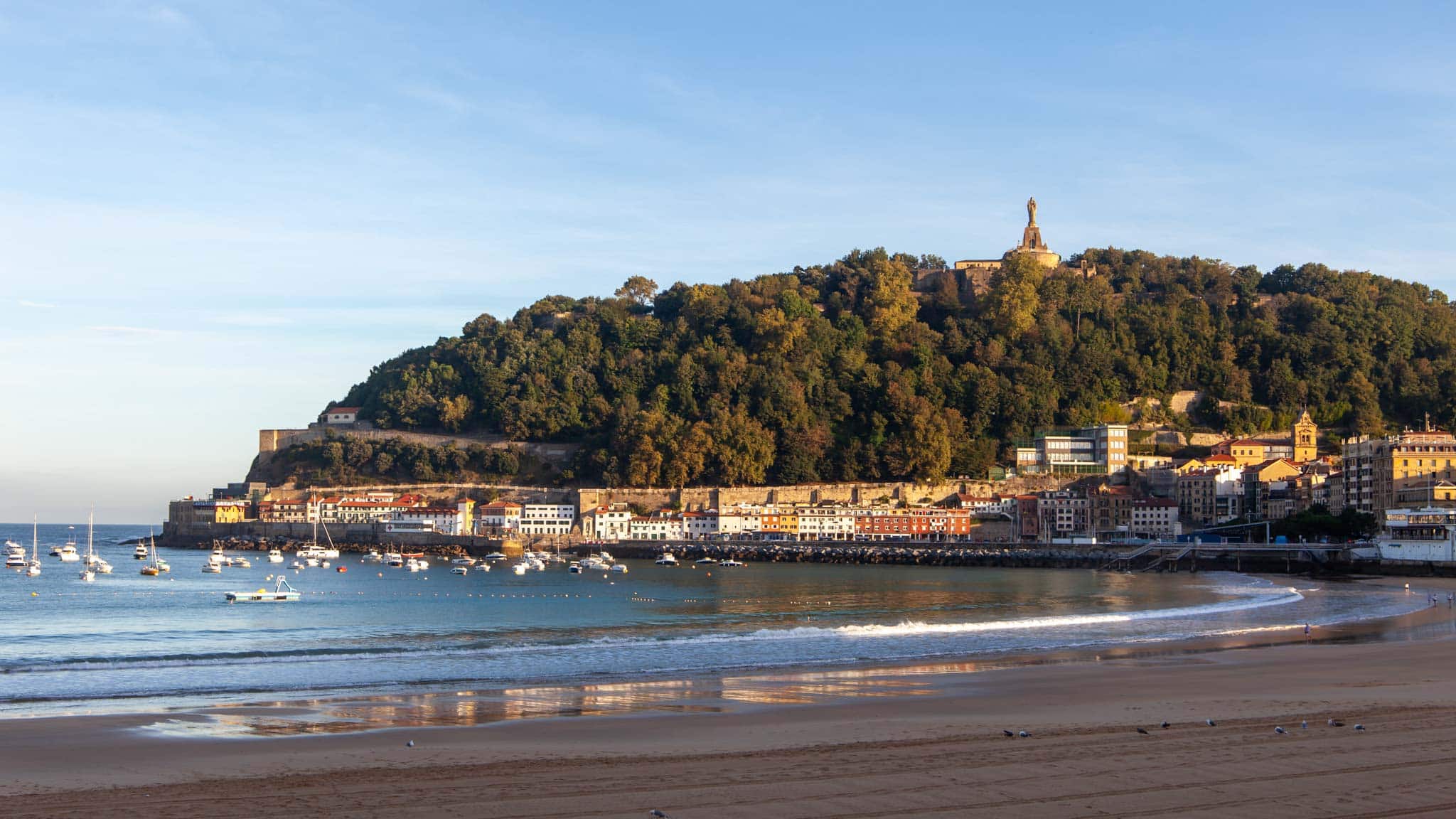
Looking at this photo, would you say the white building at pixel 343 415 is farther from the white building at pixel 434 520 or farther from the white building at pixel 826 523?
the white building at pixel 826 523

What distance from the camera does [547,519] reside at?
3184 inches

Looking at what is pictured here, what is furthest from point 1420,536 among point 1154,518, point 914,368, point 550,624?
point 914,368

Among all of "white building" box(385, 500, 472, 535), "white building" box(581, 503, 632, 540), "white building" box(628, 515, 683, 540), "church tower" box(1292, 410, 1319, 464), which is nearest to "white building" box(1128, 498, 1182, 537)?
"church tower" box(1292, 410, 1319, 464)

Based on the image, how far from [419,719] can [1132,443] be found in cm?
7631

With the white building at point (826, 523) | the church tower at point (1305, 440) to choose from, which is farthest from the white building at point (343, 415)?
the church tower at point (1305, 440)

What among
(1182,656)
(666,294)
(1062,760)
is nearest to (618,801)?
(1062,760)

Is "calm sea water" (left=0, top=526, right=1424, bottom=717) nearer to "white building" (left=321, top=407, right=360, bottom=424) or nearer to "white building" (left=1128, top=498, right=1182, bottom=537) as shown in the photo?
"white building" (left=1128, top=498, right=1182, bottom=537)

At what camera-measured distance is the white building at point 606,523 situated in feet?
259

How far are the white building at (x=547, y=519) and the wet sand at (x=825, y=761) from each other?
211 ft

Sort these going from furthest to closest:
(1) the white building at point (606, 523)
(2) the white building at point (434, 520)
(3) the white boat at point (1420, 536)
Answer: (2) the white building at point (434, 520), (1) the white building at point (606, 523), (3) the white boat at point (1420, 536)

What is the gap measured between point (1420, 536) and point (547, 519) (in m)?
48.4

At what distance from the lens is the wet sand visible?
31.9ft

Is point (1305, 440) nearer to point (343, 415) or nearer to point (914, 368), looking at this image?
point (914, 368)

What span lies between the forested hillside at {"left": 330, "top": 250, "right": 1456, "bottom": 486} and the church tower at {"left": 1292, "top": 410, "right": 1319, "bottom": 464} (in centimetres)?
313
